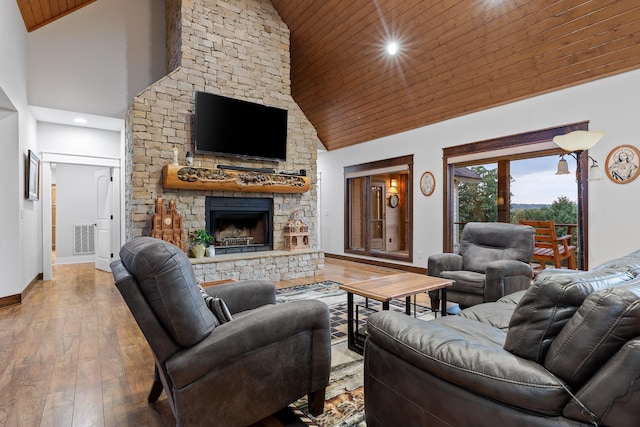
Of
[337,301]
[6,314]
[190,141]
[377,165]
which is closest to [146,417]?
[337,301]

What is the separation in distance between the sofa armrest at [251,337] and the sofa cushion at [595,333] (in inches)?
40.2

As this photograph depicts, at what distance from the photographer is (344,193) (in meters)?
7.78

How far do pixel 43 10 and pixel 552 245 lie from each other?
7652 mm

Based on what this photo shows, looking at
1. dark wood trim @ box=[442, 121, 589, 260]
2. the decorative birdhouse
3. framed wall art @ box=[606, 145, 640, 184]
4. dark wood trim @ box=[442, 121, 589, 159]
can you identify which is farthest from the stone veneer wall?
framed wall art @ box=[606, 145, 640, 184]

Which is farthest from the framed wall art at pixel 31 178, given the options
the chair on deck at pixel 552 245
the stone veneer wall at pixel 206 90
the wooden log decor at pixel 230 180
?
the chair on deck at pixel 552 245

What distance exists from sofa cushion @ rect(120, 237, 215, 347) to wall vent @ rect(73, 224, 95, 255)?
7.85 m

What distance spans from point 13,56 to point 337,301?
4.80m

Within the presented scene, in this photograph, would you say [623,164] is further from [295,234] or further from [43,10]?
[43,10]

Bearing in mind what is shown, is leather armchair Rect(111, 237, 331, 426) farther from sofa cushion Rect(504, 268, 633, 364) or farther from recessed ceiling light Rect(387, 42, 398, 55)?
recessed ceiling light Rect(387, 42, 398, 55)

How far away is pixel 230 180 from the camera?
16.0ft

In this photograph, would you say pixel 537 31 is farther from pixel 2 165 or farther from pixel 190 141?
pixel 2 165

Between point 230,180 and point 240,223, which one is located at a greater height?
point 230,180

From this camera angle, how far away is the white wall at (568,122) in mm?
3764

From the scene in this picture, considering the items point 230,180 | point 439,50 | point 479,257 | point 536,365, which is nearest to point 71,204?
point 230,180
